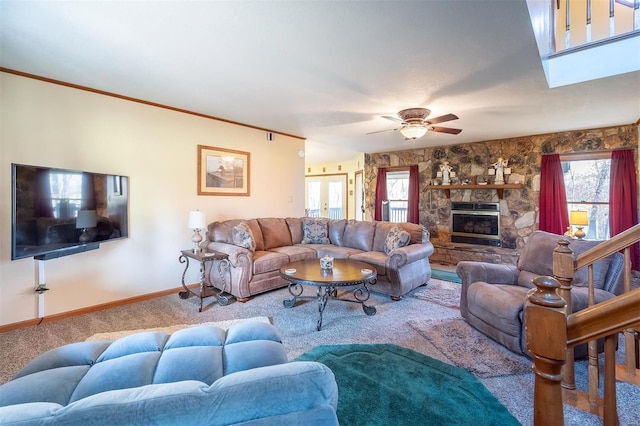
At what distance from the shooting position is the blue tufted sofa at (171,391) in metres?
0.63

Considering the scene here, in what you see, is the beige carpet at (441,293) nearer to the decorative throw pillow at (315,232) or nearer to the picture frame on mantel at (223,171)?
the decorative throw pillow at (315,232)

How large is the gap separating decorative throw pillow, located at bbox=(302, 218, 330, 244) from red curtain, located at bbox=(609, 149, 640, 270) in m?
4.54

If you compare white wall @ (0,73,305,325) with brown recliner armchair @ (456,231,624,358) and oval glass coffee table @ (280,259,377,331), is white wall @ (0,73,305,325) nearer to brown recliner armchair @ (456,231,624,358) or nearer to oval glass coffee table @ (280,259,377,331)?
oval glass coffee table @ (280,259,377,331)

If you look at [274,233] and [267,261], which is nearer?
[267,261]

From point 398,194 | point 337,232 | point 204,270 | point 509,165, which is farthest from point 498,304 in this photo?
point 398,194

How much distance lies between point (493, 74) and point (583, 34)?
1.92 m

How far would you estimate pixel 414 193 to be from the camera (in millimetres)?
6477

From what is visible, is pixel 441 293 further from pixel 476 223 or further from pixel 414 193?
pixel 414 193

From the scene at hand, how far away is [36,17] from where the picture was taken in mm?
1953

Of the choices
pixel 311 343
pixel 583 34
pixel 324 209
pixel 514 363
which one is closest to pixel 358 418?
pixel 311 343

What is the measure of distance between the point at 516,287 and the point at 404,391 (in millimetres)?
1694

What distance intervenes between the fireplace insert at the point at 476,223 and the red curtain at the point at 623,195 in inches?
61.8

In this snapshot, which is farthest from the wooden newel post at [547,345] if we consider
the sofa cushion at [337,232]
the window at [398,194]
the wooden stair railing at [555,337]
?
the window at [398,194]

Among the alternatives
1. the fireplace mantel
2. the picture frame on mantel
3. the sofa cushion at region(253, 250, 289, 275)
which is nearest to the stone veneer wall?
the fireplace mantel
